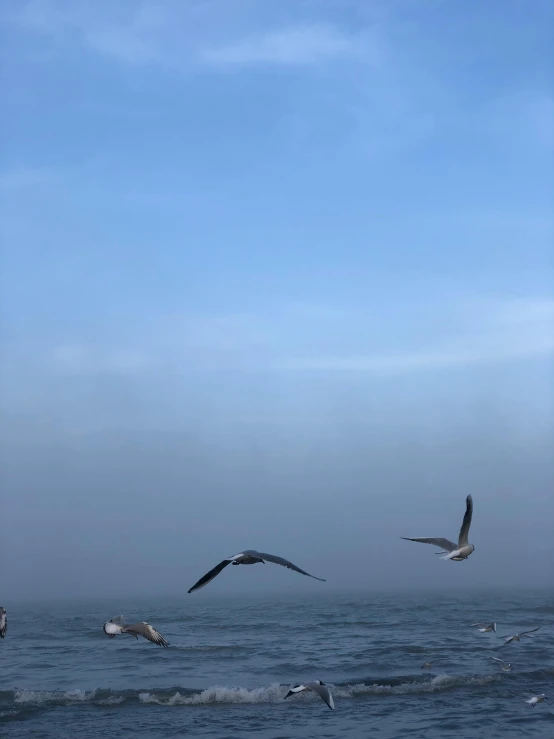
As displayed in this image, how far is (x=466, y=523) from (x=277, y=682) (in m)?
9.81

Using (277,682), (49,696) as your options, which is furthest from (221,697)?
(49,696)

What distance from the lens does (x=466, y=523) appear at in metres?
14.7

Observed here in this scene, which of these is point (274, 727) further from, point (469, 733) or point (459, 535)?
point (459, 535)

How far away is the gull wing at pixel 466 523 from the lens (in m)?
14.2

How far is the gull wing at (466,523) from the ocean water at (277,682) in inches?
160

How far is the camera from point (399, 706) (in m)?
18.5

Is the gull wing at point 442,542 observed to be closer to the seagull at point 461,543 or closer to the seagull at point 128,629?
the seagull at point 461,543

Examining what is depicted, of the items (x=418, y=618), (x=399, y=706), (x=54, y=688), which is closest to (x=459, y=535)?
(x=399, y=706)

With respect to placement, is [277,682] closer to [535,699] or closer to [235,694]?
[235,694]

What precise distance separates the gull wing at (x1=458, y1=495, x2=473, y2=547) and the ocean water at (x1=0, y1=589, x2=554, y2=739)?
4.07 metres

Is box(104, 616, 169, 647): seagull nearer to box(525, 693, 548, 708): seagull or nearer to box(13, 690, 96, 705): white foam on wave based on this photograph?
box(13, 690, 96, 705): white foam on wave

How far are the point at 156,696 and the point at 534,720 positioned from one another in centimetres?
951

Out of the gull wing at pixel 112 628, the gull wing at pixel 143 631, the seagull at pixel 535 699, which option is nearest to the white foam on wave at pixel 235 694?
the seagull at pixel 535 699

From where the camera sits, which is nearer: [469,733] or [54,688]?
[469,733]
